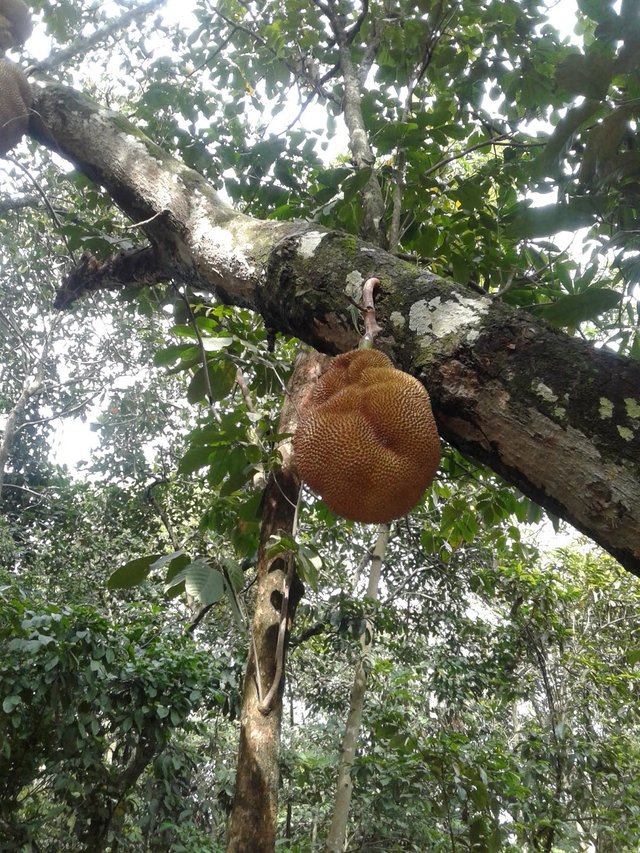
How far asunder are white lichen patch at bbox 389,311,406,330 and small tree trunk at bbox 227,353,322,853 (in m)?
0.70

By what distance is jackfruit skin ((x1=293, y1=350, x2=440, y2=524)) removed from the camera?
878 millimetres

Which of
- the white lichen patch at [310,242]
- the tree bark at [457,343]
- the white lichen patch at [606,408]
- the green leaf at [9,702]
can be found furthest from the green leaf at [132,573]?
the green leaf at [9,702]

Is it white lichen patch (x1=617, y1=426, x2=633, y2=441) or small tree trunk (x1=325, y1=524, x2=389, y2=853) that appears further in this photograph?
small tree trunk (x1=325, y1=524, x2=389, y2=853)

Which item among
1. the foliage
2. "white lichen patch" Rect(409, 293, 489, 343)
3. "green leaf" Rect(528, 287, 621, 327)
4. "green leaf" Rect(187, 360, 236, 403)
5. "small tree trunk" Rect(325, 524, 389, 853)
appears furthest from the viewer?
"small tree trunk" Rect(325, 524, 389, 853)

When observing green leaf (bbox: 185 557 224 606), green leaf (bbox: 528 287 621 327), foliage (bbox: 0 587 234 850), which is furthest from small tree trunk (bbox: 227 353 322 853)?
foliage (bbox: 0 587 234 850)

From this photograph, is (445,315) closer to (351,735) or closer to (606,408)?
(606,408)

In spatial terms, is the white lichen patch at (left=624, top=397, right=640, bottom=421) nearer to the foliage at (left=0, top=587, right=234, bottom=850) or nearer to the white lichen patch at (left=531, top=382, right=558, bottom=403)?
the white lichen patch at (left=531, top=382, right=558, bottom=403)

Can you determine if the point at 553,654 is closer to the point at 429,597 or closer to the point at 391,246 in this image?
the point at 429,597

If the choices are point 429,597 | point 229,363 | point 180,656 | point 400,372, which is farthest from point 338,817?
point 400,372

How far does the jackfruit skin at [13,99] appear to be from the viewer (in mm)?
1709

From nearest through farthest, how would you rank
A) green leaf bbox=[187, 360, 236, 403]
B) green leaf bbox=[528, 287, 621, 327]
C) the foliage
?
green leaf bbox=[528, 287, 621, 327]
green leaf bbox=[187, 360, 236, 403]
the foliage

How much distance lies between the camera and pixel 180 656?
2.76 meters

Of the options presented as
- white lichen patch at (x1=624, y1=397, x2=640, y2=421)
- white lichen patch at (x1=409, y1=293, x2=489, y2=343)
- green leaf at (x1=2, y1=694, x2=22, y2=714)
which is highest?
white lichen patch at (x1=409, y1=293, x2=489, y2=343)

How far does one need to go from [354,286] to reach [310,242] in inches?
6.3
